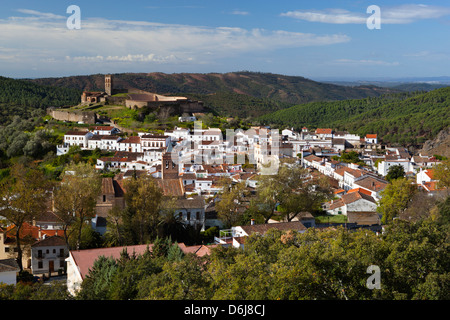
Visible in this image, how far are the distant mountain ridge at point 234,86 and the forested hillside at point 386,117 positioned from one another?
17978mm

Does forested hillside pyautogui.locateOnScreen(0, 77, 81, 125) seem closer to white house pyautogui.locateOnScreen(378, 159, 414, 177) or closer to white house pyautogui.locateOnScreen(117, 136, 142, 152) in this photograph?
white house pyautogui.locateOnScreen(117, 136, 142, 152)

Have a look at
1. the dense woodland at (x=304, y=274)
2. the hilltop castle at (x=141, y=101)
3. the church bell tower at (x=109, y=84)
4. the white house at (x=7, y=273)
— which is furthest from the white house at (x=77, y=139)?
the dense woodland at (x=304, y=274)

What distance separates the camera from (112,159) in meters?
40.3

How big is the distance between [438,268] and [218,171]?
26.5 metres

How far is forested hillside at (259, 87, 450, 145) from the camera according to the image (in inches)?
2594

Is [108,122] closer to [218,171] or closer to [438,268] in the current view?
[218,171]

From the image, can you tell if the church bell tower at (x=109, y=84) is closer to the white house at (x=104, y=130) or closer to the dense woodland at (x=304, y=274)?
the white house at (x=104, y=130)

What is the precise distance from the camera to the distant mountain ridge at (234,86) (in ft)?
417

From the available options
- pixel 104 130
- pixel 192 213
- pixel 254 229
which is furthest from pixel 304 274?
pixel 104 130

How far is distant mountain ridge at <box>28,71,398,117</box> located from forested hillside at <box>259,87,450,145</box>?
18.0m

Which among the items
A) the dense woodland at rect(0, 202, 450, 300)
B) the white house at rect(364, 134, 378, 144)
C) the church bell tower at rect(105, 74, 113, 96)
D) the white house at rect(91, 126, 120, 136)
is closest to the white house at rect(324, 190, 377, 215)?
the dense woodland at rect(0, 202, 450, 300)

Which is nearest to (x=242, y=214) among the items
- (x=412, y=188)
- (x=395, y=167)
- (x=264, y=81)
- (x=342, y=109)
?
(x=412, y=188)

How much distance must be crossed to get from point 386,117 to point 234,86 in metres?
97.8

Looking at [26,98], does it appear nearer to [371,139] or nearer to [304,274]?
[371,139]
